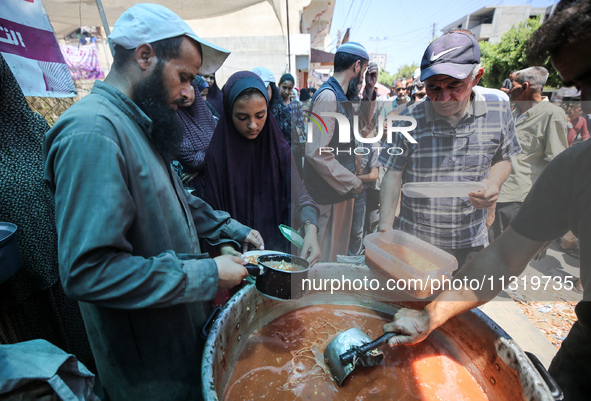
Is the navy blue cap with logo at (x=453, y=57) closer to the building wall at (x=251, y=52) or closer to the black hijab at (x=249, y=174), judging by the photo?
the black hijab at (x=249, y=174)

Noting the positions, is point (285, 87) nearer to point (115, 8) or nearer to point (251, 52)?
point (115, 8)

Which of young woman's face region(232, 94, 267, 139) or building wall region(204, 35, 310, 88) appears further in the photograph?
building wall region(204, 35, 310, 88)

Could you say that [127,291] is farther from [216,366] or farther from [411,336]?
[411,336]

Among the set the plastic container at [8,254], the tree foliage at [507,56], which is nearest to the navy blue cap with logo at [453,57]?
the plastic container at [8,254]

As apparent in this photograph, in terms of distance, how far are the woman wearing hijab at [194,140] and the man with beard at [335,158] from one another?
103cm

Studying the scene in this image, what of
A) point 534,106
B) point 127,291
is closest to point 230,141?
point 127,291

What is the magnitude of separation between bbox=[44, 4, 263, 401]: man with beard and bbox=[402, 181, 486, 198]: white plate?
1.69m

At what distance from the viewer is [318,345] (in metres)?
1.44

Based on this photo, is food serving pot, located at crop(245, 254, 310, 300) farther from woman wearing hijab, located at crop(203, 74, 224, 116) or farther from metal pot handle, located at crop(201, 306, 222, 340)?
woman wearing hijab, located at crop(203, 74, 224, 116)

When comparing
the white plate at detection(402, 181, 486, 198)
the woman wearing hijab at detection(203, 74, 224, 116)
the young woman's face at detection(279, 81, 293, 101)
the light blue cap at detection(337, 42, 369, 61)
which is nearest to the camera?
the white plate at detection(402, 181, 486, 198)

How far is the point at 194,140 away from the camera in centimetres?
262

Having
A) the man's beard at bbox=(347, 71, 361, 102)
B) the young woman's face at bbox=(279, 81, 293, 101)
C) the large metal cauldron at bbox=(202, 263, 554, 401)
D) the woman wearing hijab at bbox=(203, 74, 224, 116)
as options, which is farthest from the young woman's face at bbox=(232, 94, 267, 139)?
the young woman's face at bbox=(279, 81, 293, 101)

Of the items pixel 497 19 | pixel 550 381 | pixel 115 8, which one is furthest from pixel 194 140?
pixel 497 19

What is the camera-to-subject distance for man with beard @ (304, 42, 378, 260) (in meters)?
2.81
